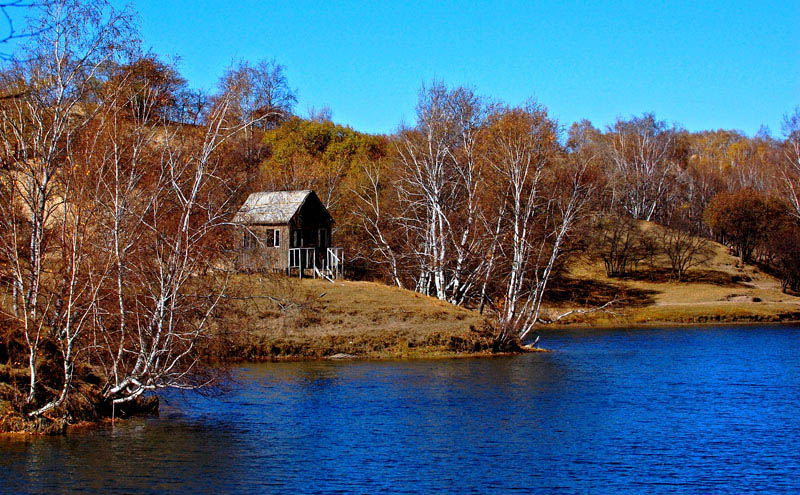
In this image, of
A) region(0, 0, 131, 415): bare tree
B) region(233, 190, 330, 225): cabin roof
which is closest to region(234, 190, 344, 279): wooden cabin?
region(233, 190, 330, 225): cabin roof

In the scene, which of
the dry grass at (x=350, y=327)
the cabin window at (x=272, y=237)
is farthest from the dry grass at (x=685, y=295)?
the cabin window at (x=272, y=237)

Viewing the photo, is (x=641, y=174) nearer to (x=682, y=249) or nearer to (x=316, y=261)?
(x=682, y=249)

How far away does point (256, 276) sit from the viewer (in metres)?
53.5

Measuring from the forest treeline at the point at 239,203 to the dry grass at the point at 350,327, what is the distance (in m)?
2.58

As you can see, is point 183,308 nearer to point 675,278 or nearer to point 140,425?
point 140,425

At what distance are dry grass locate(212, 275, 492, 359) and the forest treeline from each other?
2.58 m

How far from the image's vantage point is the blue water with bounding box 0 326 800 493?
19.1 metres

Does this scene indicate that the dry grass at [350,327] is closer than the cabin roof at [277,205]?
Yes

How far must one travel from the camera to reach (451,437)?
78.4ft

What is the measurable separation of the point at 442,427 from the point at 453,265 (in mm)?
36160

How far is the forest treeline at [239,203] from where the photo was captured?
76.0 ft

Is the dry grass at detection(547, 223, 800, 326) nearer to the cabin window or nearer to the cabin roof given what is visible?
the cabin roof

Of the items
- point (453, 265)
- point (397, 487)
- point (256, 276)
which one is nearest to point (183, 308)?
point (397, 487)

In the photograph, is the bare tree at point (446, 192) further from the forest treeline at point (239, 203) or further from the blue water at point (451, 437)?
the blue water at point (451, 437)
